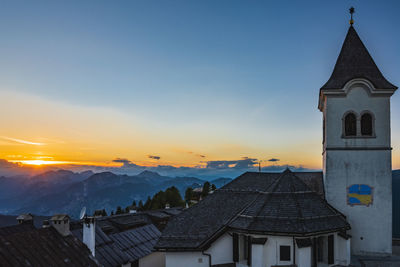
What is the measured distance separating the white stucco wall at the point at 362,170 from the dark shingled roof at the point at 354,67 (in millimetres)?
1051

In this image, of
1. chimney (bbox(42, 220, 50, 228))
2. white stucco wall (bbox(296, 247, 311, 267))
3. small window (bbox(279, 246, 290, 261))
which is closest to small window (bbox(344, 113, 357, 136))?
white stucco wall (bbox(296, 247, 311, 267))

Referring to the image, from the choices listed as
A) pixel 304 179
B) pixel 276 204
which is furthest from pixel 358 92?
pixel 276 204

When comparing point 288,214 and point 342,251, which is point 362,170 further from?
point 288,214

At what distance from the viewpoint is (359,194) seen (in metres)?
28.3

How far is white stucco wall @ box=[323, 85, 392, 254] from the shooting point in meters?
27.9

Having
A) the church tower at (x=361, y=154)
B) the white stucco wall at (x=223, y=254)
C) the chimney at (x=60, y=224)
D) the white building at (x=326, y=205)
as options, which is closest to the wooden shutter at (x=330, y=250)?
the white building at (x=326, y=205)

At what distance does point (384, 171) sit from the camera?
92.0ft

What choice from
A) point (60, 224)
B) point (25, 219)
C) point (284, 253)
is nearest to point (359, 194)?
point (284, 253)

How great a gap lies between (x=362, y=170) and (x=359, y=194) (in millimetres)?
1996

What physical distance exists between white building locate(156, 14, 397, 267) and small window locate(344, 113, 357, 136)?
0.08 metres

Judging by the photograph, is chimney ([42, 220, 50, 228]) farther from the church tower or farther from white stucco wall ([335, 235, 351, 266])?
the church tower

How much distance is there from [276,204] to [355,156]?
28.9 ft

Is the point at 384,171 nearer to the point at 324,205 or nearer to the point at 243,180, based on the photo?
the point at 324,205

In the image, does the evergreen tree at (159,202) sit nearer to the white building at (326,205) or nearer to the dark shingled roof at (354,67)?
the white building at (326,205)
